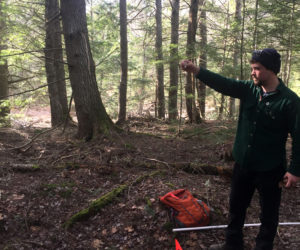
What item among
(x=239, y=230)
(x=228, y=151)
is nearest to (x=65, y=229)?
(x=239, y=230)

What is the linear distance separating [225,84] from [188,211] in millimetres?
1891

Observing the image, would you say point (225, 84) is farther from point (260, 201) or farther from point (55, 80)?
point (55, 80)

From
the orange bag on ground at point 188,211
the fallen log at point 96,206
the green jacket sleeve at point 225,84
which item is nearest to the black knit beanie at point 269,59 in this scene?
the green jacket sleeve at point 225,84

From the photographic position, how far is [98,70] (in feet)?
52.7

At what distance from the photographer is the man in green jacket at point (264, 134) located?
2.23 m

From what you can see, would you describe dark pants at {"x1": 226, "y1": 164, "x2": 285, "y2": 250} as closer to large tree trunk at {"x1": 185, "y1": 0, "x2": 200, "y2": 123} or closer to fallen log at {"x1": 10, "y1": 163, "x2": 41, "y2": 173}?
fallen log at {"x1": 10, "y1": 163, "x2": 41, "y2": 173}

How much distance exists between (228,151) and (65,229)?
3.99 meters

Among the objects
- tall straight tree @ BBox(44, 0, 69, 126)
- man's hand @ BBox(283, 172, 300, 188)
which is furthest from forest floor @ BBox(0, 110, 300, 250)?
tall straight tree @ BBox(44, 0, 69, 126)

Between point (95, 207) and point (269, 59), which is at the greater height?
point (269, 59)

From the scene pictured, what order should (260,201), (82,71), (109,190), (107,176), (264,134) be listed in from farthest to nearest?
(82,71), (107,176), (109,190), (260,201), (264,134)

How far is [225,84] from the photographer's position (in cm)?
265

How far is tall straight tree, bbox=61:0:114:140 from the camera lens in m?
6.08

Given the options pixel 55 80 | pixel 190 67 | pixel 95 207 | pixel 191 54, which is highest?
pixel 191 54

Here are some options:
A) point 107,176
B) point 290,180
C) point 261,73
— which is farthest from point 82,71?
point 290,180
